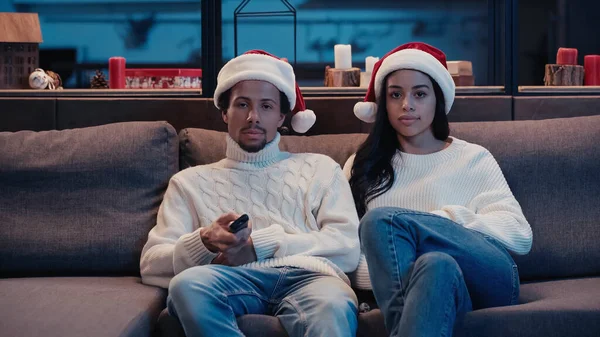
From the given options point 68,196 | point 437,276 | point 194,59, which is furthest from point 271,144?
point 194,59

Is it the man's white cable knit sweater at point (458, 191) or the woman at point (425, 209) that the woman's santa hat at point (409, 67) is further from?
the man's white cable knit sweater at point (458, 191)

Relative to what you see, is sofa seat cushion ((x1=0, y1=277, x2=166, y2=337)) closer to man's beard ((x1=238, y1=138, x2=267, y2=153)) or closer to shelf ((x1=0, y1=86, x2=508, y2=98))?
man's beard ((x1=238, y1=138, x2=267, y2=153))

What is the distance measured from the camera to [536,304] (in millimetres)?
2012

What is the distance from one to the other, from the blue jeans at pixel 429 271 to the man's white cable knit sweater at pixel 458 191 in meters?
0.15

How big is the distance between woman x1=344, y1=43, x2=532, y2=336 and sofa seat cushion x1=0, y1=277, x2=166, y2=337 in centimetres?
56

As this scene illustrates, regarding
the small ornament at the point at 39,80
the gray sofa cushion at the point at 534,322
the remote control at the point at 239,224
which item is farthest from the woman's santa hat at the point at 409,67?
the small ornament at the point at 39,80

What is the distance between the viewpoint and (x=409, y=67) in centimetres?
251

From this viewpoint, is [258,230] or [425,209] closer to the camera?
[258,230]

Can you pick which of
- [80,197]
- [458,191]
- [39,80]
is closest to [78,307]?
[80,197]

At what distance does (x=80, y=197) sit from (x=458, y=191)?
109cm

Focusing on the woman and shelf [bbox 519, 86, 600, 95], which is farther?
shelf [bbox 519, 86, 600, 95]

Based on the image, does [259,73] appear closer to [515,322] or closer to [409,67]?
[409,67]

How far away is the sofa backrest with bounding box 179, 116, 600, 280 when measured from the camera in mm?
2484

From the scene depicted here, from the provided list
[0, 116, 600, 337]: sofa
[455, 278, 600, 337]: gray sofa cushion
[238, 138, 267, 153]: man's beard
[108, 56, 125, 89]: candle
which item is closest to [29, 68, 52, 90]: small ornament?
[108, 56, 125, 89]: candle
